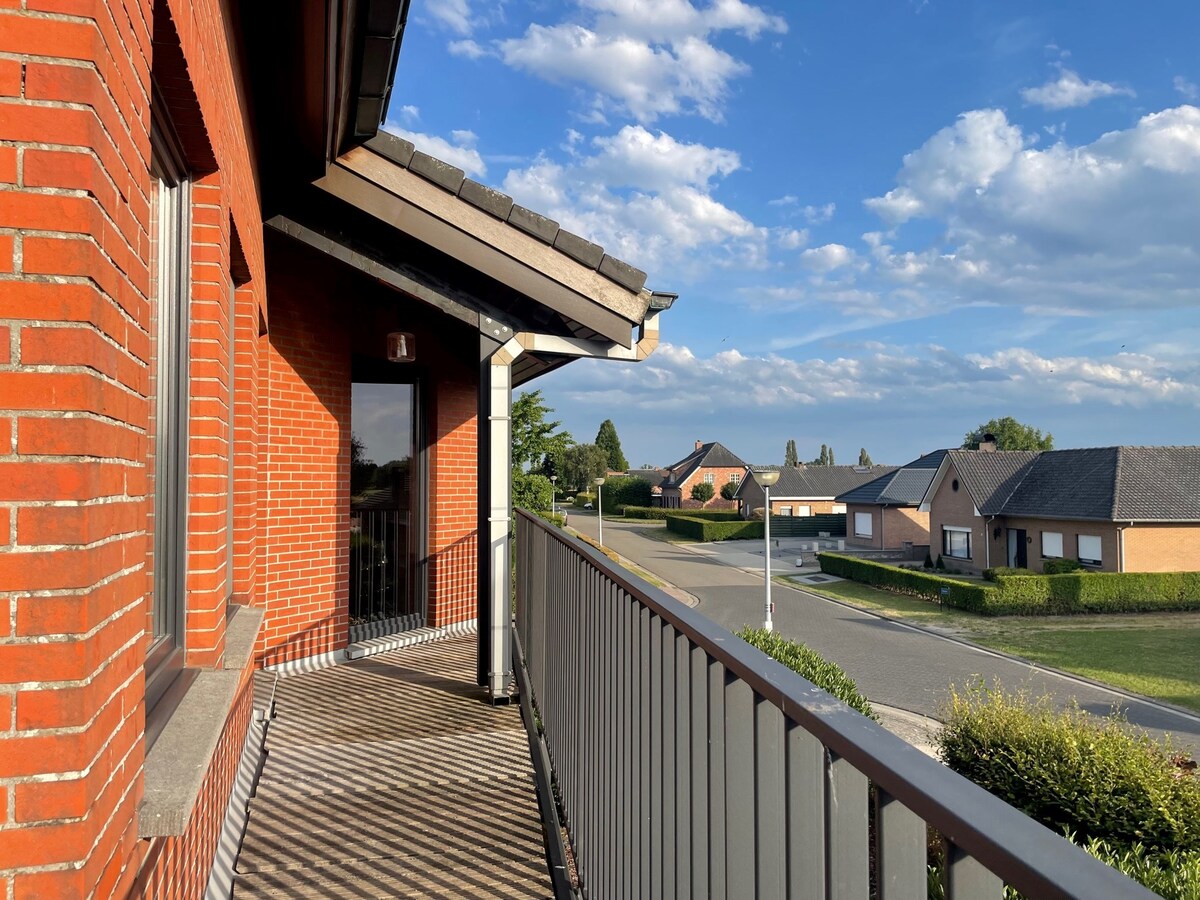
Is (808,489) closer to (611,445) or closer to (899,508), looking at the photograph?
(899,508)

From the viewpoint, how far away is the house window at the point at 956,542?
3688 centimetres

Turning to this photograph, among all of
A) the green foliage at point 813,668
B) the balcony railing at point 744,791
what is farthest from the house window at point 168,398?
the green foliage at point 813,668

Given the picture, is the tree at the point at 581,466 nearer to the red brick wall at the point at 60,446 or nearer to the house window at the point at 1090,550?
the house window at the point at 1090,550

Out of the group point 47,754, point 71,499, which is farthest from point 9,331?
point 47,754

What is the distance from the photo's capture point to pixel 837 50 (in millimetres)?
25172

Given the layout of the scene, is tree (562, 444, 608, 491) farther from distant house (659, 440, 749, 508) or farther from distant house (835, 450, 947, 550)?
distant house (835, 450, 947, 550)

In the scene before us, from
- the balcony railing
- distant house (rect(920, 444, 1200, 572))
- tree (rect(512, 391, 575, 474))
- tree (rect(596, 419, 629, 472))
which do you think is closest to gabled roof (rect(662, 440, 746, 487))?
tree (rect(596, 419, 629, 472))

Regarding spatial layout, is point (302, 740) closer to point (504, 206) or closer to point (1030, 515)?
point (504, 206)

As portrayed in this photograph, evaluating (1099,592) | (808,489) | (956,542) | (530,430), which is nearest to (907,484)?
(956,542)

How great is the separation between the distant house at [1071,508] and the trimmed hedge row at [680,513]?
60.3 feet

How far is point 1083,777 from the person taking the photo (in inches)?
326

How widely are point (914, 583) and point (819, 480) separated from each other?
1285 inches

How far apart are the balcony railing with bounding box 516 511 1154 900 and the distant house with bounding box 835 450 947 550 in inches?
1619

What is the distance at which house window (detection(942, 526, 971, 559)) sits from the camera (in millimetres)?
36875
